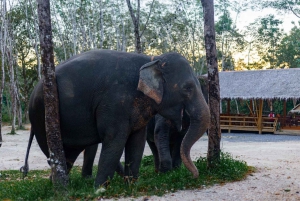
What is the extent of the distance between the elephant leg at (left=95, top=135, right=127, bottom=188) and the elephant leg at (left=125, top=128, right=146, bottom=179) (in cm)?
46

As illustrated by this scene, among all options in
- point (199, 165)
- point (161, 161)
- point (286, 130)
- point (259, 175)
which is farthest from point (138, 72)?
point (286, 130)

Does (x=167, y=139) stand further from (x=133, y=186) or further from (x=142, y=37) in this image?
(x=142, y=37)

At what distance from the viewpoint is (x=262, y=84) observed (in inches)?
930

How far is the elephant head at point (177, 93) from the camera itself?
5.84 meters

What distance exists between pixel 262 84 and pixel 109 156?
1914 centimetres

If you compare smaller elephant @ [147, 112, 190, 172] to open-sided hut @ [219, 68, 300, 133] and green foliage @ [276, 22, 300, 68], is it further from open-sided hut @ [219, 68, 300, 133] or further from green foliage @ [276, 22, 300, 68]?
green foliage @ [276, 22, 300, 68]

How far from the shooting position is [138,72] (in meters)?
6.13

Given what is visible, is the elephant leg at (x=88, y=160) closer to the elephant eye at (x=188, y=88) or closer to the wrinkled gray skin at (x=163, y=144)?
the wrinkled gray skin at (x=163, y=144)

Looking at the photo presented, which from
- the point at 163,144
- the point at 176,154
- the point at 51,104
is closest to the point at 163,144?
the point at 163,144

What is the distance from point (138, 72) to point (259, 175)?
3.42m

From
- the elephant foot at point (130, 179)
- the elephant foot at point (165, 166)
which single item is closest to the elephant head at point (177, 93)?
the elephant foot at point (130, 179)

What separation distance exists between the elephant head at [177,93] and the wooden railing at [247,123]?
1833 cm

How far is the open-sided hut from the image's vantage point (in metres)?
22.5

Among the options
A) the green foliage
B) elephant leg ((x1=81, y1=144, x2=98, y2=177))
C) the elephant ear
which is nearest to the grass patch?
elephant leg ((x1=81, y1=144, x2=98, y2=177))
